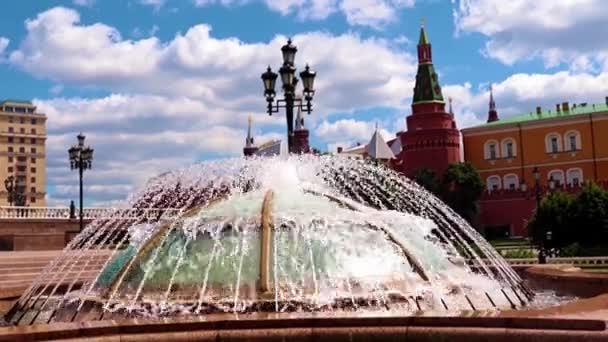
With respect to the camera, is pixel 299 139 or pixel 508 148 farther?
pixel 508 148

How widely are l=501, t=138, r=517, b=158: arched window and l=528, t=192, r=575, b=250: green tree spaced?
26495 millimetres

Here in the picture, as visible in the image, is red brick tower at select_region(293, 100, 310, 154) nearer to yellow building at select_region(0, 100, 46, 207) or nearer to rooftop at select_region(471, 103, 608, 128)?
rooftop at select_region(471, 103, 608, 128)

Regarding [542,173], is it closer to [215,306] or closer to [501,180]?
[501,180]

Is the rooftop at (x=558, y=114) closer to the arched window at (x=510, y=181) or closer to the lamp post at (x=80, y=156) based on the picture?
the arched window at (x=510, y=181)

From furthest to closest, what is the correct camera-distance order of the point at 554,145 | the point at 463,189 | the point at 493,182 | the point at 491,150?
1. the point at 491,150
2. the point at 493,182
3. the point at 554,145
4. the point at 463,189

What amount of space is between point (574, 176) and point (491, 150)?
678cm

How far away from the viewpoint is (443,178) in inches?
2063

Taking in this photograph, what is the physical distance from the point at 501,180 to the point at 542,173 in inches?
128

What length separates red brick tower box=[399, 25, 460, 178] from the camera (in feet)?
178

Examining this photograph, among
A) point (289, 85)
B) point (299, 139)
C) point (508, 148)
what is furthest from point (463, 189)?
point (289, 85)

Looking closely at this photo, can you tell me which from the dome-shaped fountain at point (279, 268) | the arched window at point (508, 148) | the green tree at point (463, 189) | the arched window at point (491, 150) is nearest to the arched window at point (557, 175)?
the arched window at point (508, 148)

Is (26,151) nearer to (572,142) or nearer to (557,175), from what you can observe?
(557,175)

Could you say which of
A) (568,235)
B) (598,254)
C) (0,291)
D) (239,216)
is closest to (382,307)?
(239,216)

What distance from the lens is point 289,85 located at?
12.5 m
